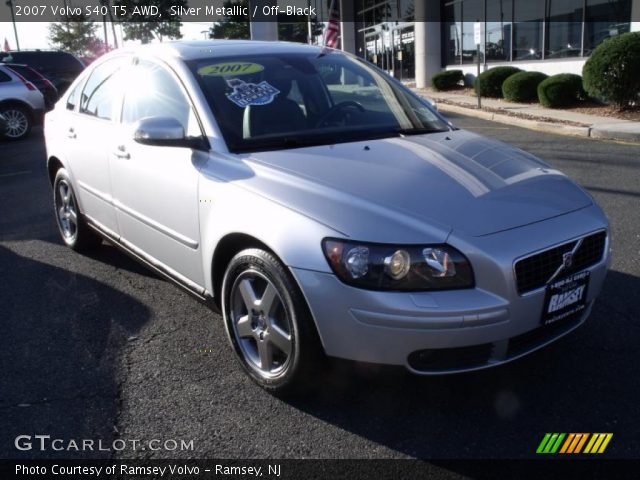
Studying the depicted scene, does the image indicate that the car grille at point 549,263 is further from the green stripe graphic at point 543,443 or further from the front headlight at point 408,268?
the green stripe graphic at point 543,443

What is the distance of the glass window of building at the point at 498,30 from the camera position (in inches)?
800

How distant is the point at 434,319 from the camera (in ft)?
8.39

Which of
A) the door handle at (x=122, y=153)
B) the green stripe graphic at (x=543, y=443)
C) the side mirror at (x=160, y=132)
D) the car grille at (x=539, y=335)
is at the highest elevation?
the side mirror at (x=160, y=132)

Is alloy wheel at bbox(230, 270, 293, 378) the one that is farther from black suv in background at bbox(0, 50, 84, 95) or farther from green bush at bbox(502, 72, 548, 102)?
black suv in background at bbox(0, 50, 84, 95)

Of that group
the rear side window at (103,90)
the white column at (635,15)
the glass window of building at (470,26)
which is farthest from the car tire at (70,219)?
the glass window of building at (470,26)

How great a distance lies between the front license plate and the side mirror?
79.6 inches

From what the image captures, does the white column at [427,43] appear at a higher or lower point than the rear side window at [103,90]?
higher

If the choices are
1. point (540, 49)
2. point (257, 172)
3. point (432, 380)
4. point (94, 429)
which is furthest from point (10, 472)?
point (540, 49)

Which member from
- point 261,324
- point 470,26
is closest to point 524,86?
point 470,26

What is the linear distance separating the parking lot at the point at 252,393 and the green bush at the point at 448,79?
18.5m

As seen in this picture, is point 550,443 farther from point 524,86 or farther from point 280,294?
point 524,86

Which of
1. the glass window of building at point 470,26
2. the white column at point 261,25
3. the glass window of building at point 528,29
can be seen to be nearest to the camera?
the glass window of building at point 528,29

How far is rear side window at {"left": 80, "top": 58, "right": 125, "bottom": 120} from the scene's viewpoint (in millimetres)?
4492

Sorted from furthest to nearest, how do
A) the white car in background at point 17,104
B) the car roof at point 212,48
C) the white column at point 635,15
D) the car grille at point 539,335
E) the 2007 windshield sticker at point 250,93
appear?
the white column at point 635,15, the white car in background at point 17,104, the car roof at point 212,48, the 2007 windshield sticker at point 250,93, the car grille at point 539,335
